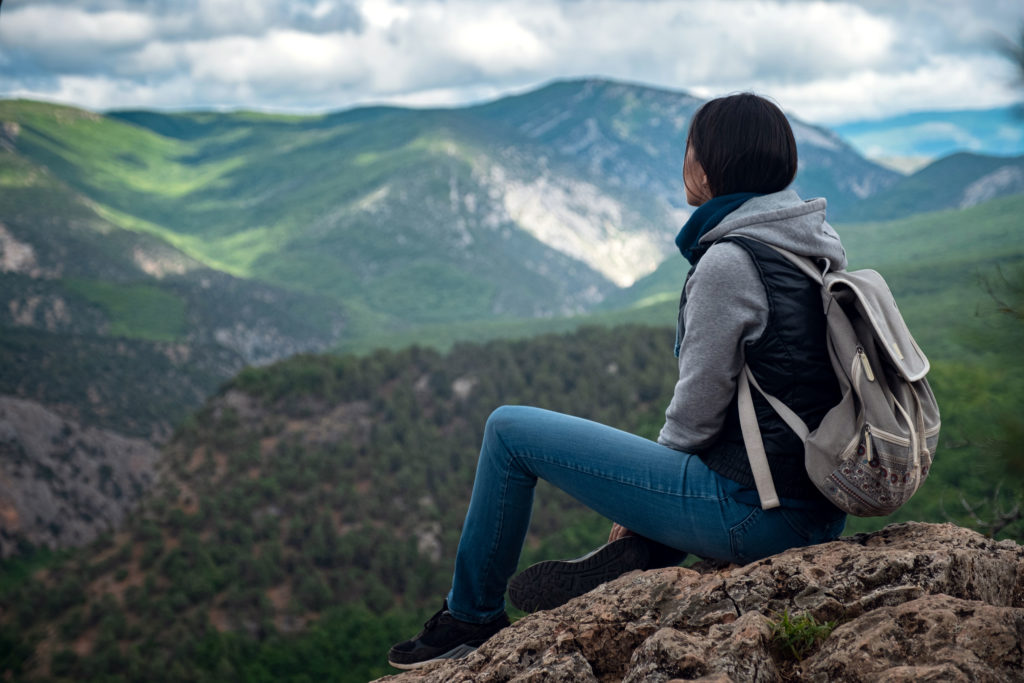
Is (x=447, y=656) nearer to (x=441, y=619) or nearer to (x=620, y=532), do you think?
(x=441, y=619)

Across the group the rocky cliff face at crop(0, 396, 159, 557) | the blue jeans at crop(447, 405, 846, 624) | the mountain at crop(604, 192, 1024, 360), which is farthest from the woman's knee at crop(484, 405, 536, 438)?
the rocky cliff face at crop(0, 396, 159, 557)

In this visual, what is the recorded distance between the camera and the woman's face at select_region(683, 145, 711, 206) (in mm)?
4539

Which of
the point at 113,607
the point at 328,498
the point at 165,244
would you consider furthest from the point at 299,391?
the point at 165,244

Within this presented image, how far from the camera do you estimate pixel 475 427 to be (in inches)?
1817

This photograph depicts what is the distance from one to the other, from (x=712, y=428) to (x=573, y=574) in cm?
152

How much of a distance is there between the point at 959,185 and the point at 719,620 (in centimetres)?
19277

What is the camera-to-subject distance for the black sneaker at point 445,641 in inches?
204

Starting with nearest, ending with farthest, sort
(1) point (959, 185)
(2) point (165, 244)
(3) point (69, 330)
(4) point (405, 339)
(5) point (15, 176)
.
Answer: (3) point (69, 330)
(4) point (405, 339)
(5) point (15, 176)
(2) point (165, 244)
(1) point (959, 185)

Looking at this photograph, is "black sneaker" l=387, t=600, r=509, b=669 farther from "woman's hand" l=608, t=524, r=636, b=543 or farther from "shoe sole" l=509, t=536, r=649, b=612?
"woman's hand" l=608, t=524, r=636, b=543

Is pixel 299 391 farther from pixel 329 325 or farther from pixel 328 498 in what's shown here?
pixel 329 325

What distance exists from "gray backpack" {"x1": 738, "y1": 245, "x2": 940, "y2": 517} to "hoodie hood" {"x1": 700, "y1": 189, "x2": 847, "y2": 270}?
13 cm

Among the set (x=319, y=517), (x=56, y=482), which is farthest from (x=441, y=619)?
(x=56, y=482)

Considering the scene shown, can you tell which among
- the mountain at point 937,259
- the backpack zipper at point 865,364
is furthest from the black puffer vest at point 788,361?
the mountain at point 937,259

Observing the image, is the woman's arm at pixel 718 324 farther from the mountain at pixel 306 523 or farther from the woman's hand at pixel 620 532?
the mountain at pixel 306 523
